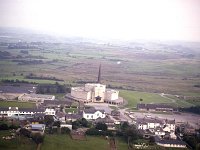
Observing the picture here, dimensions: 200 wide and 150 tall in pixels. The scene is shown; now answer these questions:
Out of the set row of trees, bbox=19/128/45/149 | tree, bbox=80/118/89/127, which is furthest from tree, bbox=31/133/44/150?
tree, bbox=80/118/89/127

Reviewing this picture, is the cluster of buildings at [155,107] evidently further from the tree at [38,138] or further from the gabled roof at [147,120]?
the tree at [38,138]

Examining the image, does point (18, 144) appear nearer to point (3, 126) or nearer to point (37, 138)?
point (37, 138)

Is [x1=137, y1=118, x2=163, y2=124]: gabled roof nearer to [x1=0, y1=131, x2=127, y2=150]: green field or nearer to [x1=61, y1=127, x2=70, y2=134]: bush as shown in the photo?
[x1=0, y1=131, x2=127, y2=150]: green field

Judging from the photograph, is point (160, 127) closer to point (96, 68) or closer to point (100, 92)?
point (100, 92)

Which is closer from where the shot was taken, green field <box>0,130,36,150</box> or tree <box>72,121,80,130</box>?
green field <box>0,130,36,150</box>

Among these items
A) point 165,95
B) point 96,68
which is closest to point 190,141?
point 165,95

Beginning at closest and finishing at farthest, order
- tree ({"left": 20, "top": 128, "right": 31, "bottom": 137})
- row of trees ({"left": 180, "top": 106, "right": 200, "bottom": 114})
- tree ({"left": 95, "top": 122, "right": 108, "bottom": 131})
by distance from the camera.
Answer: tree ({"left": 20, "top": 128, "right": 31, "bottom": 137}) < tree ({"left": 95, "top": 122, "right": 108, "bottom": 131}) < row of trees ({"left": 180, "top": 106, "right": 200, "bottom": 114})
